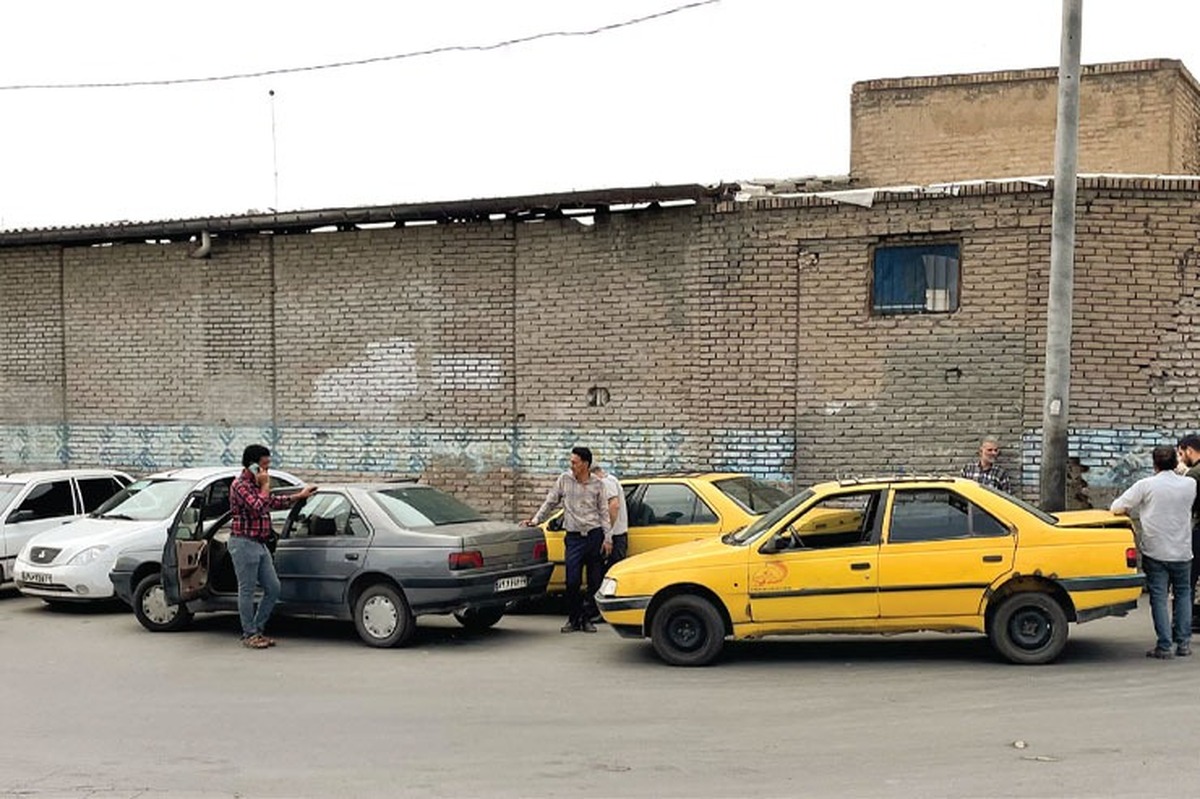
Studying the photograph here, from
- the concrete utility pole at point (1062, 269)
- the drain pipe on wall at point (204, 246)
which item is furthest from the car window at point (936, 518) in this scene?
the drain pipe on wall at point (204, 246)

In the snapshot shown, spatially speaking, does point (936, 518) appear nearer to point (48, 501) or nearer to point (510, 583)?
point (510, 583)

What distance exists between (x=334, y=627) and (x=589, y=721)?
4.56 m

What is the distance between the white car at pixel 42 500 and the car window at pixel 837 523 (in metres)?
9.03

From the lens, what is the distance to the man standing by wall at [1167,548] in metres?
8.52

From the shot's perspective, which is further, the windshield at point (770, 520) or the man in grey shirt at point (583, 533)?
the man in grey shirt at point (583, 533)

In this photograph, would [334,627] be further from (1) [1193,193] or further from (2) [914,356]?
(1) [1193,193]

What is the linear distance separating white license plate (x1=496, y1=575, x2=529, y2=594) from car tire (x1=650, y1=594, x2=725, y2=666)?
4.88ft

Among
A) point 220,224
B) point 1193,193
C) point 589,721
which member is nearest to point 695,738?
point 589,721

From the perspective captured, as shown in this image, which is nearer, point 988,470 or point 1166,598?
point 1166,598

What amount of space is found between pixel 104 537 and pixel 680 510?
20.2 feet

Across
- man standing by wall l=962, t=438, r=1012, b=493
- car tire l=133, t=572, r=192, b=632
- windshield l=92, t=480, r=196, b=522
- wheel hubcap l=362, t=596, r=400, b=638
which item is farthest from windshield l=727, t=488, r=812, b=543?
windshield l=92, t=480, r=196, b=522

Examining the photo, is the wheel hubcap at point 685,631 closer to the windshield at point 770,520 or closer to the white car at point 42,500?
the windshield at point 770,520

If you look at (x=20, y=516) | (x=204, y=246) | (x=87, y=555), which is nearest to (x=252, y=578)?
(x=87, y=555)

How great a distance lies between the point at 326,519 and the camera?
10141 millimetres
